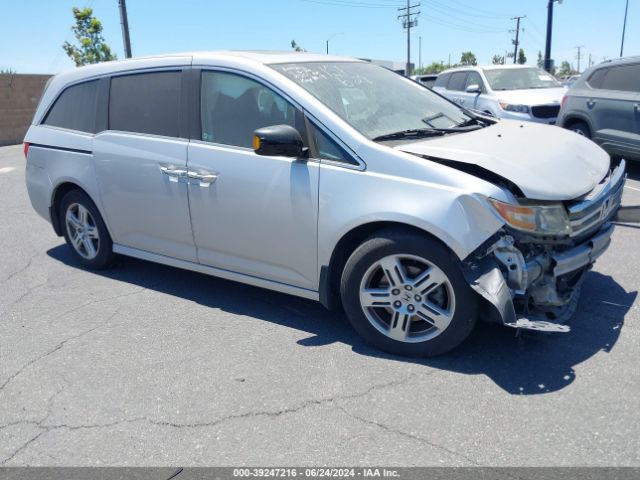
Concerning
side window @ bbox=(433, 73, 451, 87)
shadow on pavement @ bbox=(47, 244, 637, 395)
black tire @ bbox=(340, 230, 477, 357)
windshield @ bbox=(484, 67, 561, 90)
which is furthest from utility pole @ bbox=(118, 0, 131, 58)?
black tire @ bbox=(340, 230, 477, 357)

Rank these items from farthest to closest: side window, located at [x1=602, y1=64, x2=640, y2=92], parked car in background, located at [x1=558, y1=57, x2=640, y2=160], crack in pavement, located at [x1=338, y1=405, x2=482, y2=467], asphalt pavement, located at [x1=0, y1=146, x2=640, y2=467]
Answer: side window, located at [x1=602, y1=64, x2=640, y2=92] < parked car in background, located at [x1=558, y1=57, x2=640, y2=160] < asphalt pavement, located at [x1=0, y1=146, x2=640, y2=467] < crack in pavement, located at [x1=338, y1=405, x2=482, y2=467]

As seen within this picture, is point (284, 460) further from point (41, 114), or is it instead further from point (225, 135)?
point (41, 114)

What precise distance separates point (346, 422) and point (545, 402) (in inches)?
40.0

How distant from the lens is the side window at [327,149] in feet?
11.8

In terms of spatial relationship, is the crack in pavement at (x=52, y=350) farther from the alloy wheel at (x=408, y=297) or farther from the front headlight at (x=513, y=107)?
the front headlight at (x=513, y=107)

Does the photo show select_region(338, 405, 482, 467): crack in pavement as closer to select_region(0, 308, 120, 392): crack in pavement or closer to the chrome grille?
the chrome grille

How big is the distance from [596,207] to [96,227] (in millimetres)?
3945

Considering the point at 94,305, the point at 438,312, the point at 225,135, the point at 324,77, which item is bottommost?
the point at 94,305

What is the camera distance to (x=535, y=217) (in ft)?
10.5

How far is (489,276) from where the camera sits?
317cm

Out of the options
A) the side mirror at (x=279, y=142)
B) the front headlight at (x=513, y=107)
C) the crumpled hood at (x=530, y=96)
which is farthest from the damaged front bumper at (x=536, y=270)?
the crumpled hood at (x=530, y=96)

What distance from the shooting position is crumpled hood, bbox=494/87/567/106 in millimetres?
10859

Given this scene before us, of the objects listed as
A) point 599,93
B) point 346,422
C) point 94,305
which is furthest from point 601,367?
point 599,93

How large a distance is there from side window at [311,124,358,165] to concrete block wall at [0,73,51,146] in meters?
20.4
